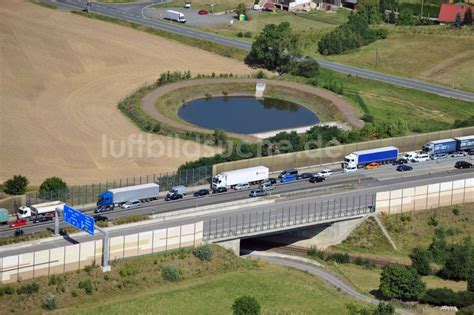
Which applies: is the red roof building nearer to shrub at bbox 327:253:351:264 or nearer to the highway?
the highway

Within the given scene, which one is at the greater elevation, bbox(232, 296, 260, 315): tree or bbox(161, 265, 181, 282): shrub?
bbox(232, 296, 260, 315): tree

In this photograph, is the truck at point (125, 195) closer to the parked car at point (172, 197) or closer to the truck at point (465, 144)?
the parked car at point (172, 197)

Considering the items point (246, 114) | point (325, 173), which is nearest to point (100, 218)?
point (325, 173)

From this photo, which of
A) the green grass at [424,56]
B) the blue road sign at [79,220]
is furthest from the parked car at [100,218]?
the green grass at [424,56]

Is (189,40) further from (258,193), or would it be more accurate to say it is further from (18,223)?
(18,223)

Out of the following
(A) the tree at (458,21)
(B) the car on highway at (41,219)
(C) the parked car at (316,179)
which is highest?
(A) the tree at (458,21)

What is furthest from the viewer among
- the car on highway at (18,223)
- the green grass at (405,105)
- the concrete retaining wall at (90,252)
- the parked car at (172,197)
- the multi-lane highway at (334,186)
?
the green grass at (405,105)

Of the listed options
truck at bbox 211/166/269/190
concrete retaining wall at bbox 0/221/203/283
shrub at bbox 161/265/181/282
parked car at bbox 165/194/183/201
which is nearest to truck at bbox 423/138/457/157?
truck at bbox 211/166/269/190
